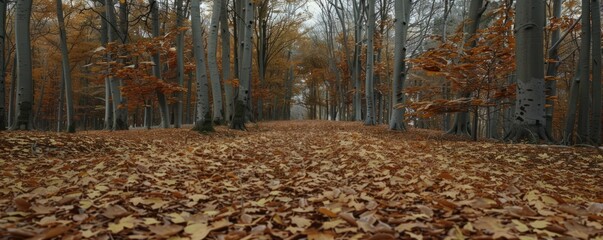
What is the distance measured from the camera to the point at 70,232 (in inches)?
60.0

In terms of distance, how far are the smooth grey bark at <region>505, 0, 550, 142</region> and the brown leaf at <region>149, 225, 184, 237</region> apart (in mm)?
5543

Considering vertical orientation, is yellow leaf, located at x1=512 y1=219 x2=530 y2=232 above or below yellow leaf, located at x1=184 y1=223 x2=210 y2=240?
above

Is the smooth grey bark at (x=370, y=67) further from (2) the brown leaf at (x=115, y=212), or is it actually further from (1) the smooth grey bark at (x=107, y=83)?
(2) the brown leaf at (x=115, y=212)

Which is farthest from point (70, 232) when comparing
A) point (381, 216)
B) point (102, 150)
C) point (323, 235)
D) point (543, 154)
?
point (543, 154)

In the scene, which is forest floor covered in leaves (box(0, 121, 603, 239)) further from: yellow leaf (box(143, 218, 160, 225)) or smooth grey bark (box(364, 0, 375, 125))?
smooth grey bark (box(364, 0, 375, 125))

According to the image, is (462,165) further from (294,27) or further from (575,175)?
(294,27)

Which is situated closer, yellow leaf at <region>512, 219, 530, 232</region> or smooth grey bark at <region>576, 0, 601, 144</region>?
yellow leaf at <region>512, 219, 530, 232</region>

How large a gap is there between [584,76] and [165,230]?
646cm

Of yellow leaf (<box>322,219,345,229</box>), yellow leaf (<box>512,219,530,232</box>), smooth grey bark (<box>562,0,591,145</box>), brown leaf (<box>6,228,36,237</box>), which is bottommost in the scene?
yellow leaf (<box>322,219,345,229</box>)

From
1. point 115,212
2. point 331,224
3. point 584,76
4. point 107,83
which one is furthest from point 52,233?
point 107,83

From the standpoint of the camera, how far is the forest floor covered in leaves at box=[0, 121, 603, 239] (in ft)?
5.04

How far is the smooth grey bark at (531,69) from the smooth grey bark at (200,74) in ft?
21.0

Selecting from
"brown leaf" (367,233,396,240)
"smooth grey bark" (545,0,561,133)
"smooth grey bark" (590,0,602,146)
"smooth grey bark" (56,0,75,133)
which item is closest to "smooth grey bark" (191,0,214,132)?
"smooth grey bark" (56,0,75,133)

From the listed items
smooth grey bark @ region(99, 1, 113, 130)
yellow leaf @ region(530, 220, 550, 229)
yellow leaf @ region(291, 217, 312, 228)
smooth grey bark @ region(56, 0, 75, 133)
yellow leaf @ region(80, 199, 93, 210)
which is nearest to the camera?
yellow leaf @ region(530, 220, 550, 229)
